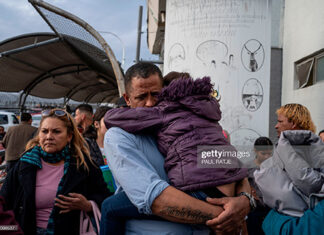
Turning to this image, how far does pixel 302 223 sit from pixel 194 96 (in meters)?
1.11

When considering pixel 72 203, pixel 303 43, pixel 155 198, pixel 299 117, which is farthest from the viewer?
pixel 303 43

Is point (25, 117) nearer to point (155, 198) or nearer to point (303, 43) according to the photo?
point (155, 198)

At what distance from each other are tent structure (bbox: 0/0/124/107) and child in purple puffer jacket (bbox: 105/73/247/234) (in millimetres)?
4740

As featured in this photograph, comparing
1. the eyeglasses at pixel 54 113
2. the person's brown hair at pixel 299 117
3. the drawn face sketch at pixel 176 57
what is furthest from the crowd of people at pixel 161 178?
the drawn face sketch at pixel 176 57

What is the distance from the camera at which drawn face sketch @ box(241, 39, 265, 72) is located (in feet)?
14.2

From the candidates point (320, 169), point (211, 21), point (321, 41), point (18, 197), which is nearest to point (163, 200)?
point (320, 169)

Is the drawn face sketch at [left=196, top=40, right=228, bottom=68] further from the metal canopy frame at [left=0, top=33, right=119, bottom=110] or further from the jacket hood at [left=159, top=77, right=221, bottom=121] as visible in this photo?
the metal canopy frame at [left=0, top=33, right=119, bottom=110]

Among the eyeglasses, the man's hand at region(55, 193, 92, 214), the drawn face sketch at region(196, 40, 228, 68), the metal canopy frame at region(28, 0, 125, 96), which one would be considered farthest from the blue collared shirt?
the metal canopy frame at region(28, 0, 125, 96)

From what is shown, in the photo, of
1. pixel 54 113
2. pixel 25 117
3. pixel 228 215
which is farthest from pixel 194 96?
pixel 25 117

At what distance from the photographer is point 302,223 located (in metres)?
1.67

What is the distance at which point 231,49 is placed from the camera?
4.34 meters

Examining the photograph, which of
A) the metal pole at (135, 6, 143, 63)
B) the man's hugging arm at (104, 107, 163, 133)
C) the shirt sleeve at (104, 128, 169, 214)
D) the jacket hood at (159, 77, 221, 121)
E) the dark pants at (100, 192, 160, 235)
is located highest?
the metal pole at (135, 6, 143, 63)

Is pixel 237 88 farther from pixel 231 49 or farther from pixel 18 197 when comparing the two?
pixel 18 197

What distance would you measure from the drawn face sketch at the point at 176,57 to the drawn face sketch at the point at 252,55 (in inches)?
40.9
